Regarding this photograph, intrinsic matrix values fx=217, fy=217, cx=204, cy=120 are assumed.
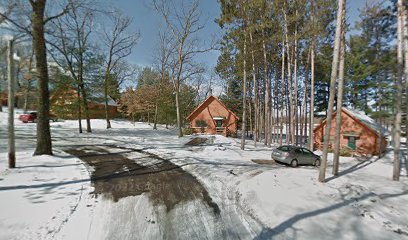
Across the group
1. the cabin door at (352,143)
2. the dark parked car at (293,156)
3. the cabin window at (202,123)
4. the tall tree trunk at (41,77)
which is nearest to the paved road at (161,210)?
the tall tree trunk at (41,77)

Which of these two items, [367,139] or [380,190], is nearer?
[380,190]

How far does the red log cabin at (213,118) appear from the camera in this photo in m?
32.8

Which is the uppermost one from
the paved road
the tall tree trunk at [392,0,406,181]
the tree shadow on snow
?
the tall tree trunk at [392,0,406,181]

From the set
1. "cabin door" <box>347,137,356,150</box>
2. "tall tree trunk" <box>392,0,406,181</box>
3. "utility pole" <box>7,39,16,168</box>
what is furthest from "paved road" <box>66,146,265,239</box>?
"cabin door" <box>347,137,356,150</box>

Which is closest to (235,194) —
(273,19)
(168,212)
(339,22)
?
(168,212)

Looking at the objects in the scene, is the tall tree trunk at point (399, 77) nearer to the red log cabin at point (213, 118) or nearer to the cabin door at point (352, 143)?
the cabin door at point (352, 143)

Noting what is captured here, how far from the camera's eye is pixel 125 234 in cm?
486

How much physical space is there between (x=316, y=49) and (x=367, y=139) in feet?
35.3

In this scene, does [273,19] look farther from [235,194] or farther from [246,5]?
[235,194]

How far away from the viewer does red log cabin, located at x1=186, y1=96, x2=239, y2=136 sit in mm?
32812

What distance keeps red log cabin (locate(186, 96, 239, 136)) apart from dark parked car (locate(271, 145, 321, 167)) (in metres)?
17.7

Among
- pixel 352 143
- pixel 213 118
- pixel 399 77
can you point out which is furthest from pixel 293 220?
pixel 213 118

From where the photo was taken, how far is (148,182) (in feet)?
27.6

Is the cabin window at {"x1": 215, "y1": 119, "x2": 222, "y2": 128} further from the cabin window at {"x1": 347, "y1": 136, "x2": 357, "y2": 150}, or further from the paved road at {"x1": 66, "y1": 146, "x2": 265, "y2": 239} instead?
the paved road at {"x1": 66, "y1": 146, "x2": 265, "y2": 239}
